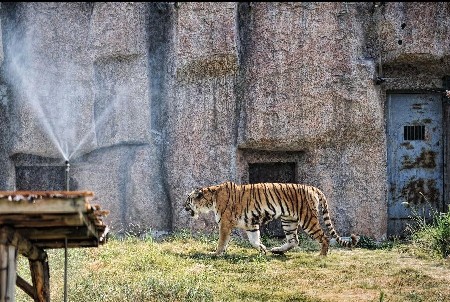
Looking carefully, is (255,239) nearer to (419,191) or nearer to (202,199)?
(202,199)

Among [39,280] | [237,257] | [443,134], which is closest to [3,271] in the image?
[39,280]

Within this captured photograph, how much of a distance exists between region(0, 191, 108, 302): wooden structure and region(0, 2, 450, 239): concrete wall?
22.4 feet

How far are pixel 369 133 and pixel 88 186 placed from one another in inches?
178

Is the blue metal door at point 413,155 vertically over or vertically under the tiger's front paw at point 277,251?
over

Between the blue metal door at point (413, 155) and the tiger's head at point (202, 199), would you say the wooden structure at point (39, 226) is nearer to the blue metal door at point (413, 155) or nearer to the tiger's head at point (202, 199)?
the tiger's head at point (202, 199)

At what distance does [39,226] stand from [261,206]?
604cm

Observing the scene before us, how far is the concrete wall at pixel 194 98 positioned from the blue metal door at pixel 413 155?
771mm

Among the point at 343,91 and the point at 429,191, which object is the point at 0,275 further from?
the point at 429,191

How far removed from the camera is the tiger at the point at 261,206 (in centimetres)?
1002

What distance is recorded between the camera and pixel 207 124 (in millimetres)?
11867

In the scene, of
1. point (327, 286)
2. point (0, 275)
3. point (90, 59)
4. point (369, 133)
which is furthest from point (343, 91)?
point (0, 275)

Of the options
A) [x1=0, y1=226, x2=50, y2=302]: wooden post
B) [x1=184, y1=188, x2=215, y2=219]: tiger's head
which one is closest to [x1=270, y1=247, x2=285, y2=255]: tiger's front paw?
[x1=184, y1=188, x2=215, y2=219]: tiger's head

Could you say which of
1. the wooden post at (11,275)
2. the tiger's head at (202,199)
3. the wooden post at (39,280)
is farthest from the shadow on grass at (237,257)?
the wooden post at (11,275)

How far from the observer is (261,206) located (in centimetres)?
1014
